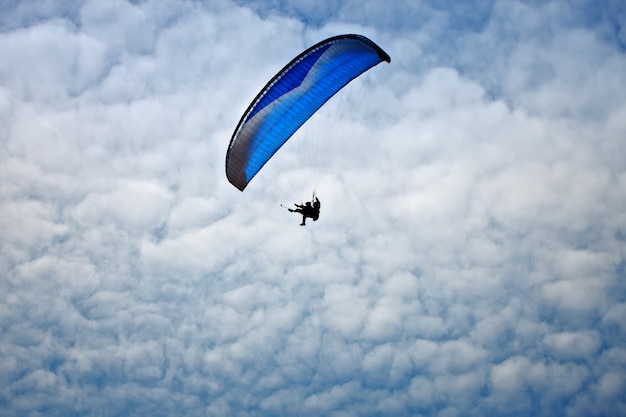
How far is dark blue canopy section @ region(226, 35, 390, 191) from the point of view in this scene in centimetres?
2494

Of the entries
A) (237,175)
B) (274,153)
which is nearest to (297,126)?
(274,153)

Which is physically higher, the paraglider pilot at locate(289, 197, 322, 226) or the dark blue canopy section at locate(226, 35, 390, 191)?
the dark blue canopy section at locate(226, 35, 390, 191)

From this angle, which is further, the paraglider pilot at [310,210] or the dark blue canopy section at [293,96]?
the paraglider pilot at [310,210]

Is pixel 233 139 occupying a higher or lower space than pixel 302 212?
higher

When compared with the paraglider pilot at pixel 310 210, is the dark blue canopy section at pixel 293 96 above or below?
above

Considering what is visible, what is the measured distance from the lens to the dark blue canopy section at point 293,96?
2494 cm

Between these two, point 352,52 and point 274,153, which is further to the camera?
point 274,153

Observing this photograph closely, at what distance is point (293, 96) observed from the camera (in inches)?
1033

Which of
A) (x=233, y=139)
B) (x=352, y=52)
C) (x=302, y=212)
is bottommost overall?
(x=302, y=212)

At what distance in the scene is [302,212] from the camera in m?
29.4

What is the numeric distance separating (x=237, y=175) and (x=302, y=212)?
3478 millimetres

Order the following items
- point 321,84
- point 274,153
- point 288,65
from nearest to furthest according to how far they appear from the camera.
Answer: point 288,65 → point 321,84 → point 274,153

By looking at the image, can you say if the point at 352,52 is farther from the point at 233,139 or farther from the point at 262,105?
the point at 233,139

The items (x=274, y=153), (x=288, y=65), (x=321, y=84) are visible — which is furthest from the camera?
(x=274, y=153)
